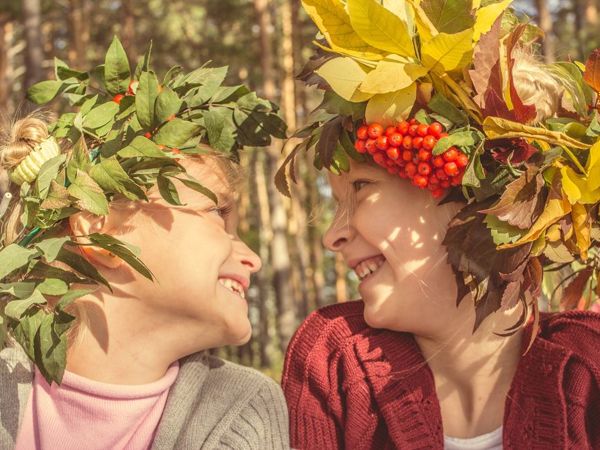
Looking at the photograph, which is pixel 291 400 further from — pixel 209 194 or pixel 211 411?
pixel 209 194

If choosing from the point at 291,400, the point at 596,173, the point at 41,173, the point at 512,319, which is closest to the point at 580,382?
the point at 512,319

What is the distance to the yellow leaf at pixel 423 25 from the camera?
7.16 feet

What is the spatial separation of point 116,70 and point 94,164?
342mm

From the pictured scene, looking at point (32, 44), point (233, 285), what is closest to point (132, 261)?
point (233, 285)

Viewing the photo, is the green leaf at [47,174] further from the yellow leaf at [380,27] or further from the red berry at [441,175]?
the red berry at [441,175]

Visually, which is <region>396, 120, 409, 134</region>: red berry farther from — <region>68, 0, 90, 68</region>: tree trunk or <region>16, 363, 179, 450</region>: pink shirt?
<region>68, 0, 90, 68</region>: tree trunk

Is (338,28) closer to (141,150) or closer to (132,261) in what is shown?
(141,150)

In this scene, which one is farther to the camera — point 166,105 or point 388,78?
point 166,105

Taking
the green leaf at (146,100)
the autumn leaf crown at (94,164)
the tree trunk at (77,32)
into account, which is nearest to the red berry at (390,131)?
the autumn leaf crown at (94,164)

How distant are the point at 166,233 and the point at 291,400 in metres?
0.68

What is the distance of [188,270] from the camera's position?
2.39 m

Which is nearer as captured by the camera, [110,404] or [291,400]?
[110,404]

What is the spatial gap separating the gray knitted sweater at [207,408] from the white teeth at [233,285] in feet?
0.88

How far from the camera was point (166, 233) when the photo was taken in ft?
7.91
